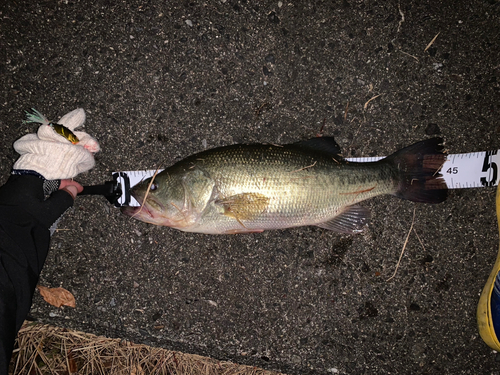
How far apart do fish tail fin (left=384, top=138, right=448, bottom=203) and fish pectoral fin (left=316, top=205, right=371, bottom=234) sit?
13.9 inches

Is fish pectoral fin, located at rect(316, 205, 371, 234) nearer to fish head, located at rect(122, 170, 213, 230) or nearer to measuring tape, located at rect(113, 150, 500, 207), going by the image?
measuring tape, located at rect(113, 150, 500, 207)

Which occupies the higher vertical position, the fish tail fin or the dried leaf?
the fish tail fin

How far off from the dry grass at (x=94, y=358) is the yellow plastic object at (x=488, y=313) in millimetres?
2140

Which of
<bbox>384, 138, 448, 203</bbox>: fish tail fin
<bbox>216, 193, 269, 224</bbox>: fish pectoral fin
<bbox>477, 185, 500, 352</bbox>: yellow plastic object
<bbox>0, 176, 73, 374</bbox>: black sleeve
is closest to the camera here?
<bbox>0, 176, 73, 374</bbox>: black sleeve

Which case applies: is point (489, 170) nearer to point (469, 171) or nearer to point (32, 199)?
point (469, 171)

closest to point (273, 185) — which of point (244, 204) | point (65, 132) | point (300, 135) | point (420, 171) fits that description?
point (244, 204)

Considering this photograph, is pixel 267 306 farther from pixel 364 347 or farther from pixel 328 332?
pixel 364 347

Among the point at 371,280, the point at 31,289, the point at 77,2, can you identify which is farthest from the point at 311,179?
the point at 77,2

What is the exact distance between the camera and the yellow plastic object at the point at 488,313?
2793mm

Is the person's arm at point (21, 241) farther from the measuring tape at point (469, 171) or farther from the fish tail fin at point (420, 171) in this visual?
the fish tail fin at point (420, 171)

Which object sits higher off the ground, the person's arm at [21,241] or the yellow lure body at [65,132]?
the yellow lure body at [65,132]

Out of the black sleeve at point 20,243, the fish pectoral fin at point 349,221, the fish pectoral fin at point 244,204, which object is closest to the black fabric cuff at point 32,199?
the black sleeve at point 20,243

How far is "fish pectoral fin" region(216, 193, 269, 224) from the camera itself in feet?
8.03

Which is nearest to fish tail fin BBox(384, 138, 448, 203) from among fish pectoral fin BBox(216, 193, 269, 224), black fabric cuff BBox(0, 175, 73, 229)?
fish pectoral fin BBox(216, 193, 269, 224)
